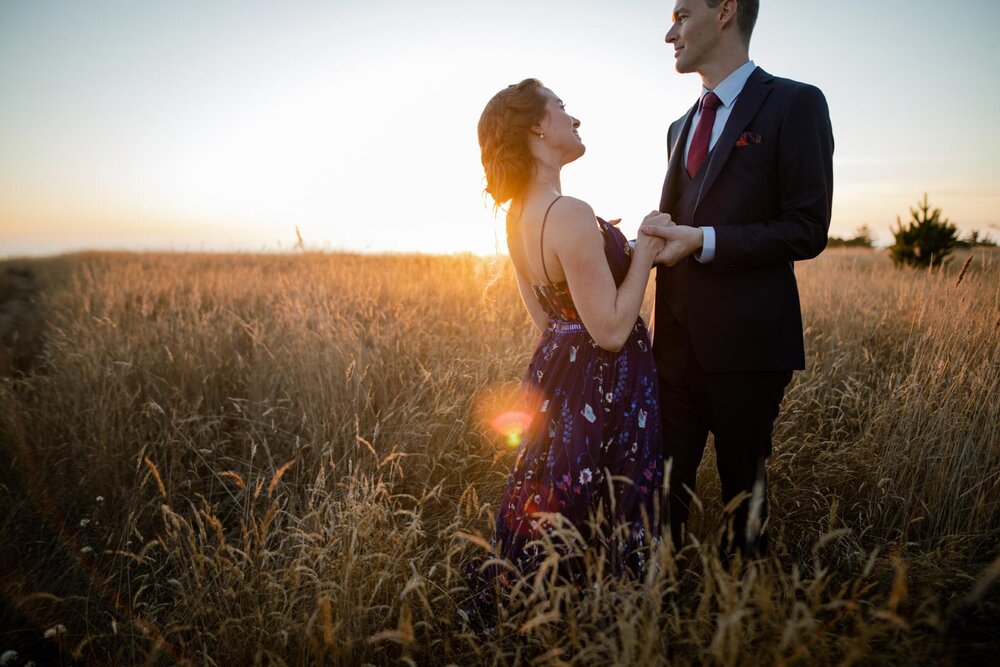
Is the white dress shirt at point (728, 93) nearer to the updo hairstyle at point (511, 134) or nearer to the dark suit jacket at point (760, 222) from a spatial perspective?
the dark suit jacket at point (760, 222)

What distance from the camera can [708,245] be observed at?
6.20 ft

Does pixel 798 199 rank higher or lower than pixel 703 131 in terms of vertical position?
lower

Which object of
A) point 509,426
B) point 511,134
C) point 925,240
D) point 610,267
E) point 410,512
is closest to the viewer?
point 410,512

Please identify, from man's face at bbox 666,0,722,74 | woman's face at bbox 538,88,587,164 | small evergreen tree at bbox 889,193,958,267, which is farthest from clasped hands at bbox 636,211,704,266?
small evergreen tree at bbox 889,193,958,267

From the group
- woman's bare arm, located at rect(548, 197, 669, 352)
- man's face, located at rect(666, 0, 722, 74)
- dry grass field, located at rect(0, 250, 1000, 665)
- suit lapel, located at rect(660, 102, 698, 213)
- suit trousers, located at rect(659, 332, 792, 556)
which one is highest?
man's face, located at rect(666, 0, 722, 74)

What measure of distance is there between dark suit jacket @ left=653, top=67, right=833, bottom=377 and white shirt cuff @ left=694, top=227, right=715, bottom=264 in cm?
2

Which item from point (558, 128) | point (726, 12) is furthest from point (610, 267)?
point (726, 12)

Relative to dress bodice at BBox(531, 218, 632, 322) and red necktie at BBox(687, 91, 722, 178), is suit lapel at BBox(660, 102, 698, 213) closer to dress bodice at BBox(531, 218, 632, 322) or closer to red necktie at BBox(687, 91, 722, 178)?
red necktie at BBox(687, 91, 722, 178)

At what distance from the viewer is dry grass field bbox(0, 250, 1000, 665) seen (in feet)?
5.16

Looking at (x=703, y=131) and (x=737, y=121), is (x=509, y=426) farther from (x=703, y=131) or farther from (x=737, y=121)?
(x=737, y=121)

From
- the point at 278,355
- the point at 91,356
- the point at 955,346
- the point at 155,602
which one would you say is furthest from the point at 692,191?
the point at 91,356

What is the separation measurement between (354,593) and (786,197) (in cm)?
224

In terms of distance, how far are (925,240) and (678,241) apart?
1418 cm

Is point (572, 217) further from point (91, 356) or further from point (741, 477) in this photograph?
point (91, 356)
